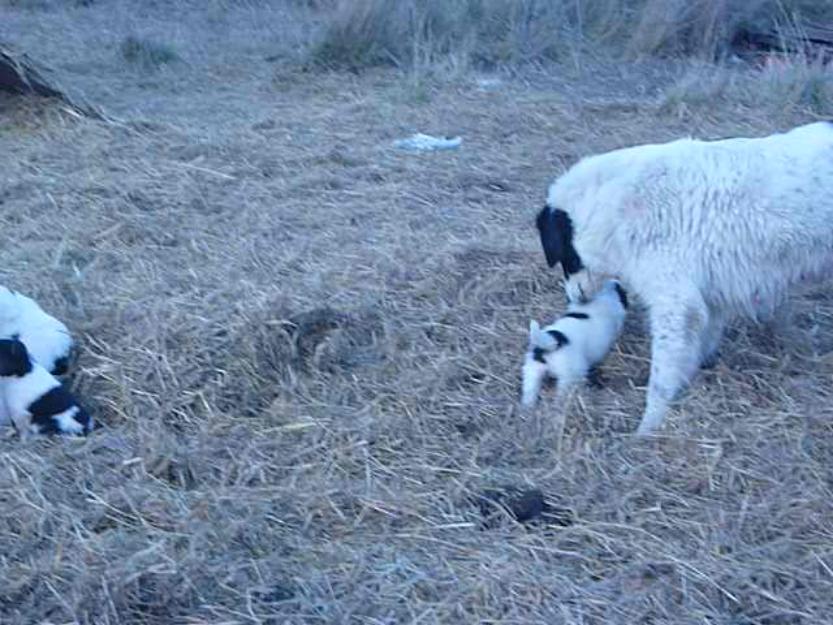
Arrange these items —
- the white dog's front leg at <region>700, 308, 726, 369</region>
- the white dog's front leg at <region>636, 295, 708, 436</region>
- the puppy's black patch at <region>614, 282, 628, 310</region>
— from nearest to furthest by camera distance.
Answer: the white dog's front leg at <region>636, 295, 708, 436</region> → the white dog's front leg at <region>700, 308, 726, 369</region> → the puppy's black patch at <region>614, 282, 628, 310</region>

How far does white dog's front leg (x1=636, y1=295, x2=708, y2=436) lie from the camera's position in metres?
6.11

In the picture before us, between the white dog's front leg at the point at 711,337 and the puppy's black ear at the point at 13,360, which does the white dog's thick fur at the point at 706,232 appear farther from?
the puppy's black ear at the point at 13,360

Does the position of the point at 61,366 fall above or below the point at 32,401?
below

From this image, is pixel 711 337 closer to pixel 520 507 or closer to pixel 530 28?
pixel 520 507

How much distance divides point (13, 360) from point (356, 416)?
142 centimetres

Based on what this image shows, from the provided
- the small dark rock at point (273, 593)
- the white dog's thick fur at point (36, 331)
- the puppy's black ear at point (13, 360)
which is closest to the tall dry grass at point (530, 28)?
the white dog's thick fur at point (36, 331)

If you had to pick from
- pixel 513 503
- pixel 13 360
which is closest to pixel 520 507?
pixel 513 503

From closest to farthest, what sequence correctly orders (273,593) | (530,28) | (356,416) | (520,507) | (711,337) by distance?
(273,593), (520,507), (356,416), (711,337), (530,28)

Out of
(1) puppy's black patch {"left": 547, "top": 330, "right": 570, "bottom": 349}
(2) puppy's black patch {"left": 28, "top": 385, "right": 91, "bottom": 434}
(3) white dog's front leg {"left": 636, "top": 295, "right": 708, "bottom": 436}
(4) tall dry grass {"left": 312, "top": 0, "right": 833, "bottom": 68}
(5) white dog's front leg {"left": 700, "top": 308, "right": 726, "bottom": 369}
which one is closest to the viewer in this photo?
(2) puppy's black patch {"left": 28, "top": 385, "right": 91, "bottom": 434}

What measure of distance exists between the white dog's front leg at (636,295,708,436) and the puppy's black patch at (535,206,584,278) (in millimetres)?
541

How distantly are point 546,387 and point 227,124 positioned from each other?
5.54 metres

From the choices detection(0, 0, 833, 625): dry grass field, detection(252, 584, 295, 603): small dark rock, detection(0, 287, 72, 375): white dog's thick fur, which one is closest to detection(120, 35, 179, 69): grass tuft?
detection(0, 0, 833, 625): dry grass field

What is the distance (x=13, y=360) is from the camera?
236 inches

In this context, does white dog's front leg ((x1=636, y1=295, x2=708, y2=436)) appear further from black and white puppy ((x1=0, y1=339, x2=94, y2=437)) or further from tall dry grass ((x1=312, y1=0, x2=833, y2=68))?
tall dry grass ((x1=312, y1=0, x2=833, y2=68))
